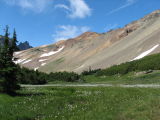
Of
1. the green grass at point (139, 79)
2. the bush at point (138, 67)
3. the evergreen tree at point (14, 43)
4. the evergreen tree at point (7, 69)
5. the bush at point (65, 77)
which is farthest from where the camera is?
the bush at point (65, 77)

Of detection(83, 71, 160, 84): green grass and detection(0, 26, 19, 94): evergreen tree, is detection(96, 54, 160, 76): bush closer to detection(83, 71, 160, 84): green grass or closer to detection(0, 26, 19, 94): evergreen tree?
detection(83, 71, 160, 84): green grass

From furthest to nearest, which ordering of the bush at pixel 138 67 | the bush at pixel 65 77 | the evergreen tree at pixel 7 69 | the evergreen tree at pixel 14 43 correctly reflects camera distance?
1. the bush at pixel 65 77
2. the bush at pixel 138 67
3. the evergreen tree at pixel 14 43
4. the evergreen tree at pixel 7 69

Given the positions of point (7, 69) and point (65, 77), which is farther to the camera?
point (65, 77)

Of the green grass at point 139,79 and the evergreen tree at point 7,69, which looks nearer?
the evergreen tree at point 7,69

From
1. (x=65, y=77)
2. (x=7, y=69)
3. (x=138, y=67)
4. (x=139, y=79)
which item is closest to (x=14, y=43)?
(x=7, y=69)

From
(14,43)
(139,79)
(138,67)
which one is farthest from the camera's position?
(138,67)

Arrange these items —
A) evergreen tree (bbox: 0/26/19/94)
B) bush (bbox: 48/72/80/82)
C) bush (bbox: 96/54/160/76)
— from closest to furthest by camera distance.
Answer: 1. evergreen tree (bbox: 0/26/19/94)
2. bush (bbox: 96/54/160/76)
3. bush (bbox: 48/72/80/82)

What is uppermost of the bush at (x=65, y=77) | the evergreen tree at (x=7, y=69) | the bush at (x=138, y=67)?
the bush at (x=138, y=67)

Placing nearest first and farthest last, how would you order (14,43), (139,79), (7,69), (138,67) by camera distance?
(7,69), (14,43), (139,79), (138,67)

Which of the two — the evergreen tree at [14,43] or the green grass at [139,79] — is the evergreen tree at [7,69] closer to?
the evergreen tree at [14,43]

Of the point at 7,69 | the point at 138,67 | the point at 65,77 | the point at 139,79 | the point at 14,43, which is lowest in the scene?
the point at 7,69

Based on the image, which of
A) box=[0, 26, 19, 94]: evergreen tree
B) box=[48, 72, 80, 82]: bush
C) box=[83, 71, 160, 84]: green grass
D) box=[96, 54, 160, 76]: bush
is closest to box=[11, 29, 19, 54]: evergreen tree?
box=[0, 26, 19, 94]: evergreen tree

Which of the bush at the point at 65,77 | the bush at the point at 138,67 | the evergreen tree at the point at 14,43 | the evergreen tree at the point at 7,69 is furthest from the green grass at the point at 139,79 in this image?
the evergreen tree at the point at 7,69

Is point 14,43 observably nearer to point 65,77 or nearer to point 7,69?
point 7,69
